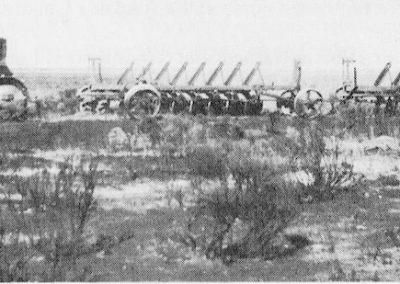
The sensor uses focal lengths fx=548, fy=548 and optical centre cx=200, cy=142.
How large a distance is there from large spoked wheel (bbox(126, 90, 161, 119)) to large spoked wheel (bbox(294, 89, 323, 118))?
4217mm

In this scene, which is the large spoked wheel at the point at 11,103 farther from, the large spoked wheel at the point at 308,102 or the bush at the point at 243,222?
the bush at the point at 243,222

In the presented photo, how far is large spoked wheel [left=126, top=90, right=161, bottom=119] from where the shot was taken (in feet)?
49.4

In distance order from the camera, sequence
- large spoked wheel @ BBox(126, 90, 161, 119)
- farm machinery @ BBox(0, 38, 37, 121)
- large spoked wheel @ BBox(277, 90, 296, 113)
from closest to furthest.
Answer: farm machinery @ BBox(0, 38, 37, 121)
large spoked wheel @ BBox(126, 90, 161, 119)
large spoked wheel @ BBox(277, 90, 296, 113)

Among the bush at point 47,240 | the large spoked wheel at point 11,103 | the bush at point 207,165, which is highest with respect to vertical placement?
the large spoked wheel at point 11,103

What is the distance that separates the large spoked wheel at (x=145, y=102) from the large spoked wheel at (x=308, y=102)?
4.22 metres

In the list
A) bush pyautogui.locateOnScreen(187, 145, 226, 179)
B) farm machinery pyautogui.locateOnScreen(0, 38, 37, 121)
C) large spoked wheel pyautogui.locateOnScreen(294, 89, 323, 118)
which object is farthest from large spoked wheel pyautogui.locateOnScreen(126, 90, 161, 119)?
bush pyautogui.locateOnScreen(187, 145, 226, 179)

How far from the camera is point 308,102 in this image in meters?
16.2

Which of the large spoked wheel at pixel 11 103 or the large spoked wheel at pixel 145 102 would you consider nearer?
the large spoked wheel at pixel 11 103

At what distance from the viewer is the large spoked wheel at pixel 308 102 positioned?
16188mm

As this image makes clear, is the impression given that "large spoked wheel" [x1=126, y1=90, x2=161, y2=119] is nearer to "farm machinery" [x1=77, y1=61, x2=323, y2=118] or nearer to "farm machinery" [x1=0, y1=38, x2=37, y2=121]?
"farm machinery" [x1=77, y1=61, x2=323, y2=118]

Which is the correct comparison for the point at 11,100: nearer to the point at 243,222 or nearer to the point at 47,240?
the point at 47,240

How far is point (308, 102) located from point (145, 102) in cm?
484

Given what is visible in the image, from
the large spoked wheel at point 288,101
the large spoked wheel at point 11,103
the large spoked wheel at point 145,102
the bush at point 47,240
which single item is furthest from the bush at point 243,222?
the large spoked wheel at point 288,101

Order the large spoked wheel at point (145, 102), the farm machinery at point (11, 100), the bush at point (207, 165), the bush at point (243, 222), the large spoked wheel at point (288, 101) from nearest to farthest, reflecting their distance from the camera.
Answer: the bush at point (243, 222) → the bush at point (207, 165) → the farm machinery at point (11, 100) → the large spoked wheel at point (145, 102) → the large spoked wheel at point (288, 101)
